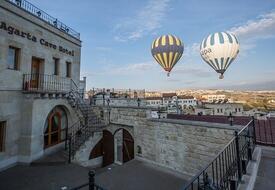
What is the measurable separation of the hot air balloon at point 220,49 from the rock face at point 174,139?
9.97 meters

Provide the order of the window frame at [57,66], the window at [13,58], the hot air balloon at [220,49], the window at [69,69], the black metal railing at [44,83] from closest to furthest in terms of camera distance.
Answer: the window at [13,58] < the black metal railing at [44,83] < the window frame at [57,66] < the window at [69,69] < the hot air balloon at [220,49]

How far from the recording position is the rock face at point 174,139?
8867 millimetres

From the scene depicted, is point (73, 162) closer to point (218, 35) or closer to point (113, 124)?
point (113, 124)

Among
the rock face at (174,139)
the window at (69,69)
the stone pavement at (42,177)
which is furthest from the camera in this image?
the window at (69,69)

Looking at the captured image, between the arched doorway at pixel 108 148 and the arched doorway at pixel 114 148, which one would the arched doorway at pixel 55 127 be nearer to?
the arched doorway at pixel 114 148

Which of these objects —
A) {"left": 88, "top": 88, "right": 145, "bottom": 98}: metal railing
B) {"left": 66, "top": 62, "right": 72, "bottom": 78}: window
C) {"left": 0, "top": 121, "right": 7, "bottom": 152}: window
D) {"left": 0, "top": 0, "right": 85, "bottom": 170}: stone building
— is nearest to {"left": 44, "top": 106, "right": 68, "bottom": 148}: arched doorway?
{"left": 0, "top": 0, "right": 85, "bottom": 170}: stone building

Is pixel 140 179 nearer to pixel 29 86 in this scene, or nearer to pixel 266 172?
pixel 266 172

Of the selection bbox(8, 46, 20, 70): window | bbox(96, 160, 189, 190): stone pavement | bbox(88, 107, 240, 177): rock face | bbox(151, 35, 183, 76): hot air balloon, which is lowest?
bbox(96, 160, 189, 190): stone pavement

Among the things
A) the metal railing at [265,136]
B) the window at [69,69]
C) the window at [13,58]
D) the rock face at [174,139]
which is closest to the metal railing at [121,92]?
the window at [69,69]

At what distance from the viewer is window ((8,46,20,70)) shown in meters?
11.3

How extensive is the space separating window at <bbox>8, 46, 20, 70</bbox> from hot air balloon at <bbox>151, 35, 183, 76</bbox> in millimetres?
13176

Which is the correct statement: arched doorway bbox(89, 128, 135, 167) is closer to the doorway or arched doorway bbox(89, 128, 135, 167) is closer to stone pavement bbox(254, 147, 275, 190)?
the doorway

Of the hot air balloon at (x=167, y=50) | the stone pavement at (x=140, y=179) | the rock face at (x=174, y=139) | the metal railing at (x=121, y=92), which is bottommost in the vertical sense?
the stone pavement at (x=140, y=179)

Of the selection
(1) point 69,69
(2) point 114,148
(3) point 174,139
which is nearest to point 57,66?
(1) point 69,69
